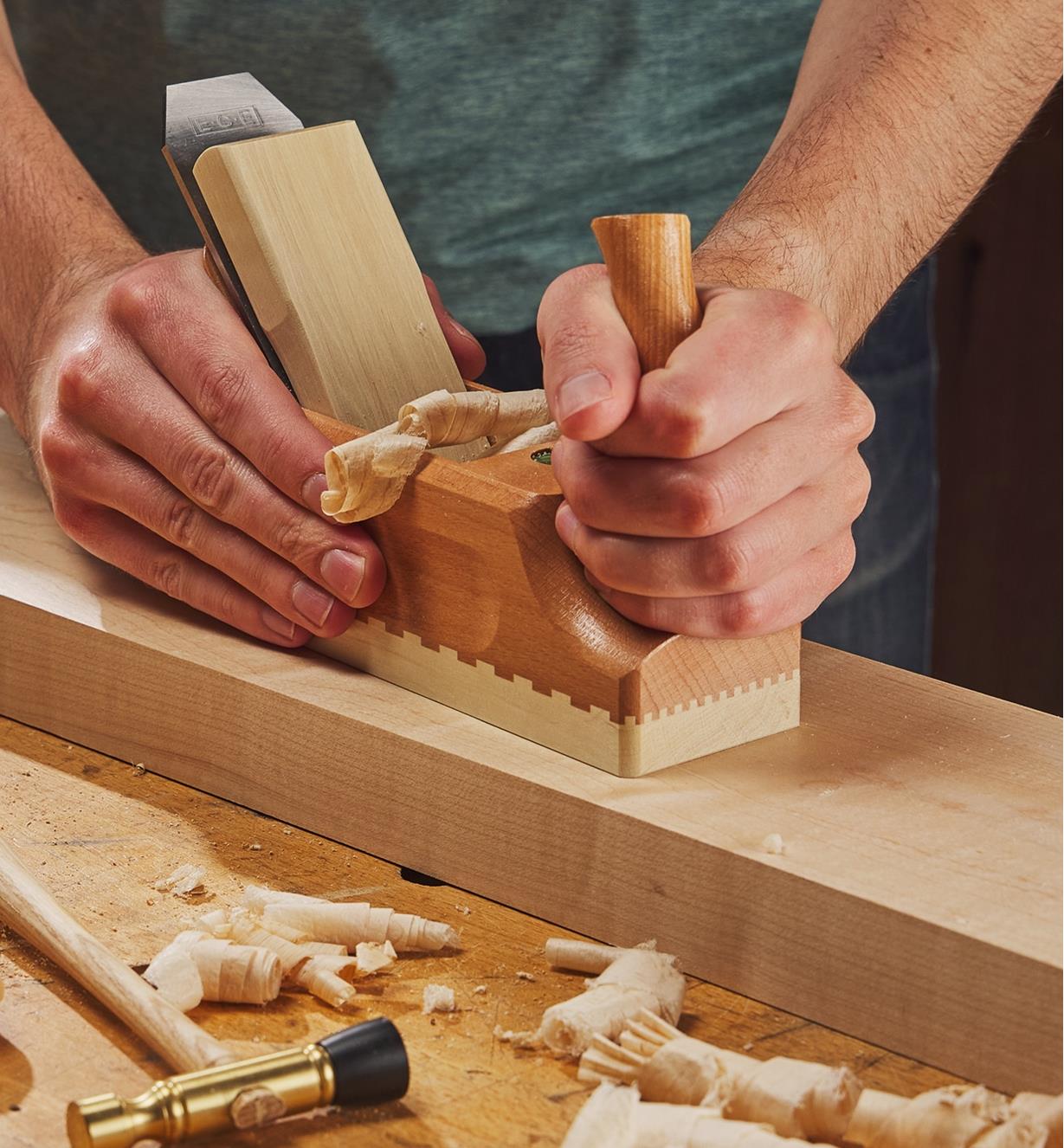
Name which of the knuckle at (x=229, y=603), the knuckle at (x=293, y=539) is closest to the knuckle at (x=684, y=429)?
the knuckle at (x=293, y=539)

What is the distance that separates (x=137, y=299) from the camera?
126 centimetres

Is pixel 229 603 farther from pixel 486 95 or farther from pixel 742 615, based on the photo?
pixel 486 95

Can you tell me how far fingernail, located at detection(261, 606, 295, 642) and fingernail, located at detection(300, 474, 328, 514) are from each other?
0.11 meters

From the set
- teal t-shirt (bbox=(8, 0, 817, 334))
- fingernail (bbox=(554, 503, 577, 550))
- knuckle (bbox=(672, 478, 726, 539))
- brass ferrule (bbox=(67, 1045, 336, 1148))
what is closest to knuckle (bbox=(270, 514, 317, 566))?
fingernail (bbox=(554, 503, 577, 550))

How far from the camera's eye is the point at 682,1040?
33.8 inches

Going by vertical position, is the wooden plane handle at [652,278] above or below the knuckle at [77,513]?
above

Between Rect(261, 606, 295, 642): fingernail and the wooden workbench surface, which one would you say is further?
Rect(261, 606, 295, 642): fingernail

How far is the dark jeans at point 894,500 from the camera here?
77.1 inches

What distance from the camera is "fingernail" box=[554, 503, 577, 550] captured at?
41.0 inches

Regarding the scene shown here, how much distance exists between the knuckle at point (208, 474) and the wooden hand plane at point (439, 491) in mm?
82

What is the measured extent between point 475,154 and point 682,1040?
1162 mm

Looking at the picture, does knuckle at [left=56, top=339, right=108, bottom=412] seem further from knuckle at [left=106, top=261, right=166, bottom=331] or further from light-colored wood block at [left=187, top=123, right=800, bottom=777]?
light-colored wood block at [left=187, top=123, right=800, bottom=777]

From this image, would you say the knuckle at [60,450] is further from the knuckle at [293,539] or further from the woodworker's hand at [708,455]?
the woodworker's hand at [708,455]

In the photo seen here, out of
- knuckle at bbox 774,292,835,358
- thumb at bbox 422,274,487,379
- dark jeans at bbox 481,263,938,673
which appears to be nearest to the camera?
knuckle at bbox 774,292,835,358
